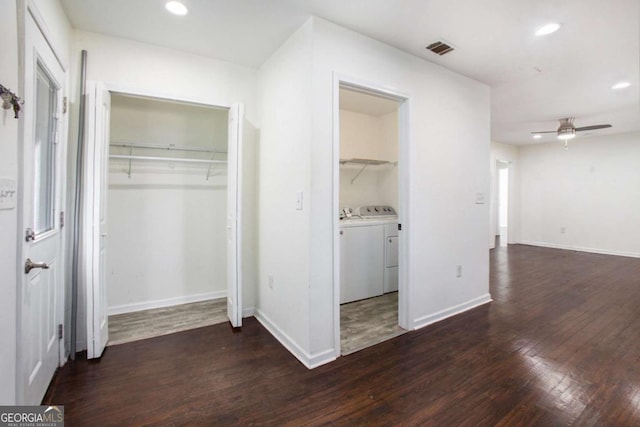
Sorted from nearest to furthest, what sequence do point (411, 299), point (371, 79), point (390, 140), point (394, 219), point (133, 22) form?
point (133, 22)
point (371, 79)
point (411, 299)
point (394, 219)
point (390, 140)

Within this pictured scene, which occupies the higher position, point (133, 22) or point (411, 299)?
point (133, 22)

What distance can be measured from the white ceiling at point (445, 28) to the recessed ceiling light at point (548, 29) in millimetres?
48

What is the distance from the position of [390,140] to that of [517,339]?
2.95 m

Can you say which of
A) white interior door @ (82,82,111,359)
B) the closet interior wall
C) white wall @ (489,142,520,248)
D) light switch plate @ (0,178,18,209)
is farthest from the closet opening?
white wall @ (489,142,520,248)

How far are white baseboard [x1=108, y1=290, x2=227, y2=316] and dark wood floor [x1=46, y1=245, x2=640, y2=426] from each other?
754 mm

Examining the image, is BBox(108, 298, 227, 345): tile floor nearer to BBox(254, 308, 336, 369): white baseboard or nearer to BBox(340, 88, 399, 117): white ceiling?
BBox(254, 308, 336, 369): white baseboard

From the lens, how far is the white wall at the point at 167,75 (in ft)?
7.81

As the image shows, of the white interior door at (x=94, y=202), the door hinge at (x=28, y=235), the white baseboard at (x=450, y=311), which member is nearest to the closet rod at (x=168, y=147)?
the white interior door at (x=94, y=202)

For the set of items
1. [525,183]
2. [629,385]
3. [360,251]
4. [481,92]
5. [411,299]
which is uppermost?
[481,92]

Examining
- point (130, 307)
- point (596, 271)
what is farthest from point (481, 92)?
point (130, 307)

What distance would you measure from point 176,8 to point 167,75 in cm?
71

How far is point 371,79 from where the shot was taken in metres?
2.45

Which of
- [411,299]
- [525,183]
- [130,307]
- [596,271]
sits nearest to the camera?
[411,299]

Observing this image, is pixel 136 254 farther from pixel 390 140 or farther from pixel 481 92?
pixel 481 92
